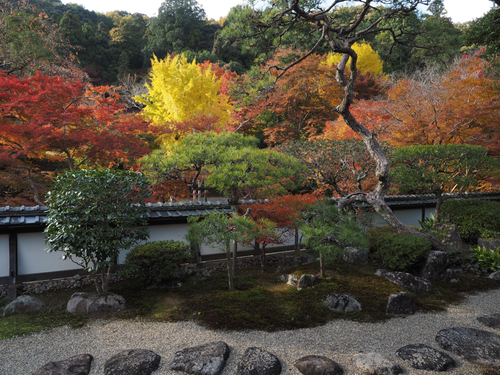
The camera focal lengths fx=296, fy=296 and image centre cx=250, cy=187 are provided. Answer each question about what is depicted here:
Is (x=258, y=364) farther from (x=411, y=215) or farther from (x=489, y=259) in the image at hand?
(x=411, y=215)

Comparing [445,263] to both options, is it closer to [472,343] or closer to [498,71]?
[472,343]

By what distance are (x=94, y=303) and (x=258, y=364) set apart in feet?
11.2

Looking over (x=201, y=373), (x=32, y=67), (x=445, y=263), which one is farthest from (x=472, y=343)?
(x=32, y=67)

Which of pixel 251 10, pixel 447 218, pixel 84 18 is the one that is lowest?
pixel 447 218

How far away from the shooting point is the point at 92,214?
532 centimetres

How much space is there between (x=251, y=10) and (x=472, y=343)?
7.28 metres

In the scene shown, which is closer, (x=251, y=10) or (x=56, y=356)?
(x=56, y=356)

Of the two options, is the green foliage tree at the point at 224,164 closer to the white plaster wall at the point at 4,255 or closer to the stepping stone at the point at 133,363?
the white plaster wall at the point at 4,255

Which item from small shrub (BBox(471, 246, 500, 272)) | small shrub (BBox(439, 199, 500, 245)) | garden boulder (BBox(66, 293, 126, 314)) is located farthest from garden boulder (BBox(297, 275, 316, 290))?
small shrub (BBox(439, 199, 500, 245))

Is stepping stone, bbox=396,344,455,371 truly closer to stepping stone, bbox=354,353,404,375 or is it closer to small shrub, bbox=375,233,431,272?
stepping stone, bbox=354,353,404,375

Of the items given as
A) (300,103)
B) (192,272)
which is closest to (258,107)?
(300,103)

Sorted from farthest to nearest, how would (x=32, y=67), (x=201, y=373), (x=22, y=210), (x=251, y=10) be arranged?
1. (x=32, y=67)
2. (x=251, y=10)
3. (x=22, y=210)
4. (x=201, y=373)

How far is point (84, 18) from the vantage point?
34.6 meters

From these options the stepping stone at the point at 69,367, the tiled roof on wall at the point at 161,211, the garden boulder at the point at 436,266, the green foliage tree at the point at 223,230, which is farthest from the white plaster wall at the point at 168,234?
the garden boulder at the point at 436,266
